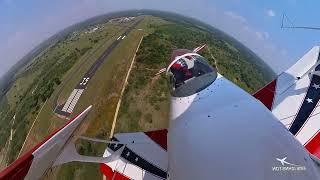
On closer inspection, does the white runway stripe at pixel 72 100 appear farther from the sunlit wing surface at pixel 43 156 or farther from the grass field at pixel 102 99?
the sunlit wing surface at pixel 43 156

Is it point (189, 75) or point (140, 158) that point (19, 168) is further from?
point (140, 158)

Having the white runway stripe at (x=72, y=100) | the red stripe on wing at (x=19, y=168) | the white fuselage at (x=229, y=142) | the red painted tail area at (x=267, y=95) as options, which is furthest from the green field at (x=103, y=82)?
the red stripe on wing at (x=19, y=168)

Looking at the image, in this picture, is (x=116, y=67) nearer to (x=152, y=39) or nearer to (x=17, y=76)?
(x=152, y=39)

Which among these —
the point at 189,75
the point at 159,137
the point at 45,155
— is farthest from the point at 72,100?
the point at 45,155

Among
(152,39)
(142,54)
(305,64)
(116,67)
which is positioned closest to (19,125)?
(116,67)

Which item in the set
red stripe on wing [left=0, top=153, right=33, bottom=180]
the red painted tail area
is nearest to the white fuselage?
red stripe on wing [left=0, top=153, right=33, bottom=180]

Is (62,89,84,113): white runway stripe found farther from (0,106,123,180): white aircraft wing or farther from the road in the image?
(0,106,123,180): white aircraft wing

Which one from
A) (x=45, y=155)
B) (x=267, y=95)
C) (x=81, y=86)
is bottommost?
(x=81, y=86)
